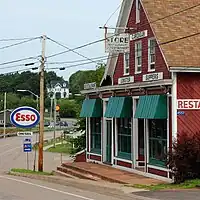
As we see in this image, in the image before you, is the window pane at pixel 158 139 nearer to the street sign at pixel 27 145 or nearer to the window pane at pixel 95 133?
the window pane at pixel 95 133

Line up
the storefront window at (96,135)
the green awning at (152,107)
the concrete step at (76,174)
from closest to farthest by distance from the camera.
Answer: the green awning at (152,107) < the concrete step at (76,174) < the storefront window at (96,135)

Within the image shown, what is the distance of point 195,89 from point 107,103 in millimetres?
8071

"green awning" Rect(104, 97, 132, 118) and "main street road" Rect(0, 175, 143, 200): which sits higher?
"green awning" Rect(104, 97, 132, 118)

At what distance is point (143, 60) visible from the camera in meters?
27.3

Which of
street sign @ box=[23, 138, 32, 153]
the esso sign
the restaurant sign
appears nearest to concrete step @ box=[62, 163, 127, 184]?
street sign @ box=[23, 138, 32, 153]

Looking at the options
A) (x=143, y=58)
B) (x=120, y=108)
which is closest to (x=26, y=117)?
(x=120, y=108)

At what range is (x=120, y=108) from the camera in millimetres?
28031

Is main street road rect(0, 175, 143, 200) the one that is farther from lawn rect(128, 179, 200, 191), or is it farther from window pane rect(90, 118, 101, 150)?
window pane rect(90, 118, 101, 150)

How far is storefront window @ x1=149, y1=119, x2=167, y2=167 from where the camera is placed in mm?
24491

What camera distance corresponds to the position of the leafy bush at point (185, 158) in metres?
22.2

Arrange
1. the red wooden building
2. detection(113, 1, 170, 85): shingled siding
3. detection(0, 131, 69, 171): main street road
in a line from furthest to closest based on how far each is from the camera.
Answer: detection(0, 131, 69, 171): main street road < detection(113, 1, 170, 85): shingled siding < the red wooden building

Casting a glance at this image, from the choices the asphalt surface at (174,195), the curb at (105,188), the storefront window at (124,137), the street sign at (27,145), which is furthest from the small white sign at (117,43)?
the asphalt surface at (174,195)

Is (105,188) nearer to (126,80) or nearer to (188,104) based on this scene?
(188,104)

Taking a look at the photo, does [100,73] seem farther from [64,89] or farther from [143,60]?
[64,89]
